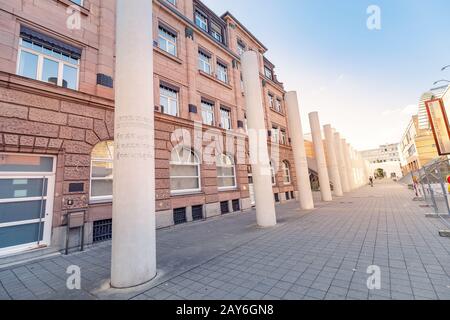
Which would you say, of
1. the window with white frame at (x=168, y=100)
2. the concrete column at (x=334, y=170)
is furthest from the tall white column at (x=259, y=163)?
the concrete column at (x=334, y=170)

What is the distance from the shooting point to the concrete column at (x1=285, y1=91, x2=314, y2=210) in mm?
13211

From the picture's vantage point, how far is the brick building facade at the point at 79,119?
6.33 meters

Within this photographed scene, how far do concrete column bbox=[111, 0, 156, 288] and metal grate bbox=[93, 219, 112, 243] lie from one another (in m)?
4.44

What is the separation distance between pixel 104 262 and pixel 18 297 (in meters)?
1.78

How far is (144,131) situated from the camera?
430 cm

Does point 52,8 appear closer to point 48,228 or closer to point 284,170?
point 48,228

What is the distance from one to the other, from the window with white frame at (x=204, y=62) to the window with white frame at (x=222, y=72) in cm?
84

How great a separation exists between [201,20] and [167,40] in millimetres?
4749

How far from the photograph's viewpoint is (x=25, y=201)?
6383 millimetres

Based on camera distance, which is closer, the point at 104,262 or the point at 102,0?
the point at 104,262

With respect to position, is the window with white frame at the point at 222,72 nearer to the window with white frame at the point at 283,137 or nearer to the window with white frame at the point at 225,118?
the window with white frame at the point at 225,118
